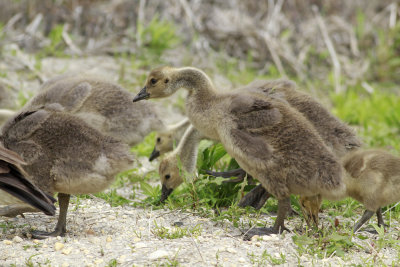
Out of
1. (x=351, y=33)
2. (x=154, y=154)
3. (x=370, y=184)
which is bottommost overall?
(x=154, y=154)

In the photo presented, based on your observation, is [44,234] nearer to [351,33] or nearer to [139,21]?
[139,21]

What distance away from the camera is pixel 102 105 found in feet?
17.1

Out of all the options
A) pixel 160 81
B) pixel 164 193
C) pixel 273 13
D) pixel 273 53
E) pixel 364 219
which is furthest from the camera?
pixel 273 13

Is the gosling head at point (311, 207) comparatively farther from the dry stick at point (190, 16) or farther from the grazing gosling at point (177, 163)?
the dry stick at point (190, 16)

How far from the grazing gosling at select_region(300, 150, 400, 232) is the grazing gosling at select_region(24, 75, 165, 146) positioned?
2.02m

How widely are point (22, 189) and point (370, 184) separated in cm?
245

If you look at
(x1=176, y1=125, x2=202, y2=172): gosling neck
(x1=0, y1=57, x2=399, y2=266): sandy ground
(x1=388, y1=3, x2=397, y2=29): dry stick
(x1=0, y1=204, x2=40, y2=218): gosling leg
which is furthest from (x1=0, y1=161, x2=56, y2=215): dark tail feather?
(x1=388, y1=3, x2=397, y2=29): dry stick

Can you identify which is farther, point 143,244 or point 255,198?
point 255,198

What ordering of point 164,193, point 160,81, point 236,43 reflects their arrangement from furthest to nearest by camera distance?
point 236,43 < point 164,193 < point 160,81

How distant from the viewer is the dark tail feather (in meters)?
3.25

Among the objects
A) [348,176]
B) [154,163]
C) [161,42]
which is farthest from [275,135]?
[161,42]

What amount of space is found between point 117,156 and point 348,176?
176 cm

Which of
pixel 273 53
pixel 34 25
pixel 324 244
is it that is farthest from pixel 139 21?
pixel 324 244

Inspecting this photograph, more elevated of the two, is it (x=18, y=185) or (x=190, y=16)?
(x=190, y=16)
